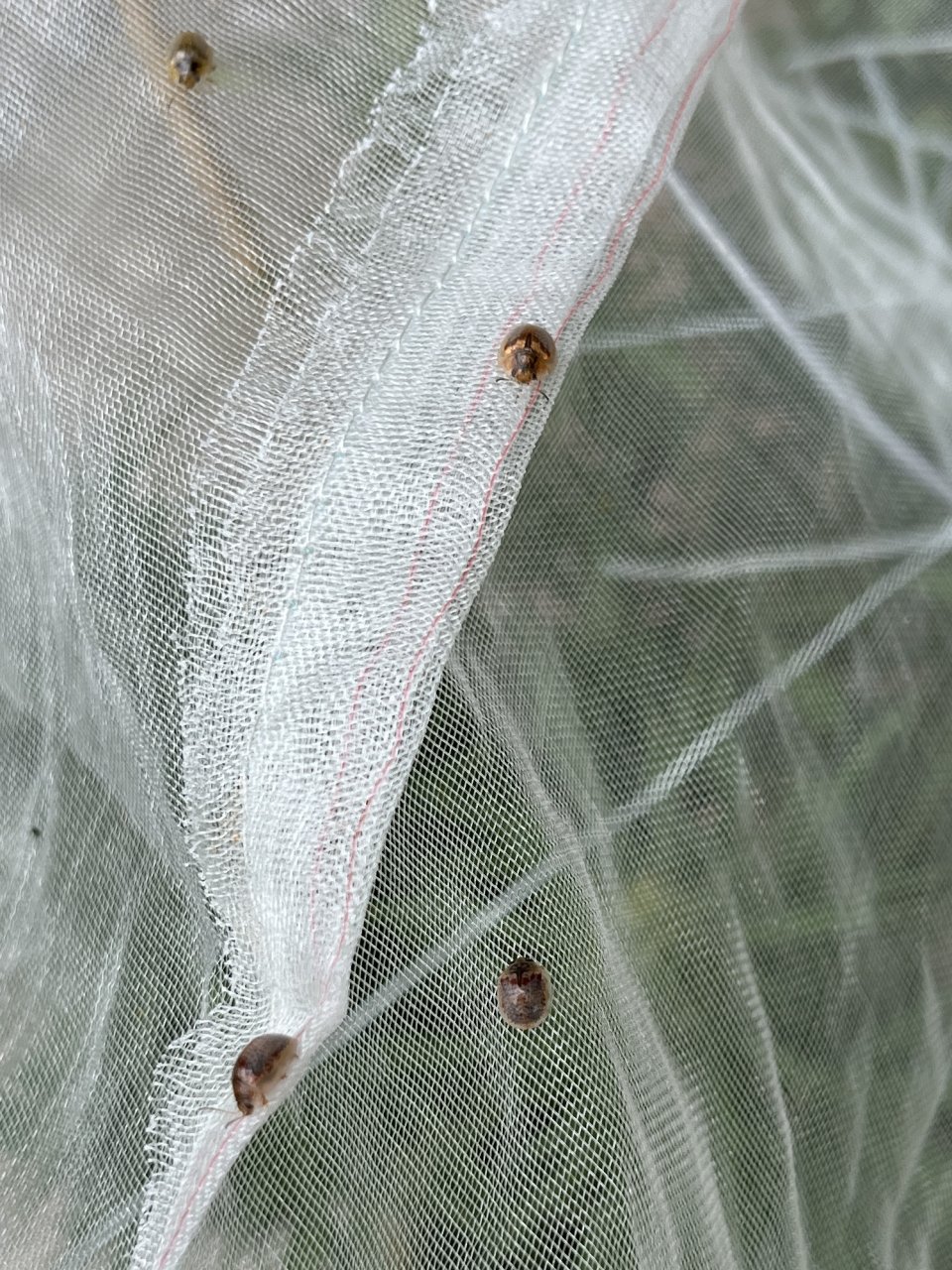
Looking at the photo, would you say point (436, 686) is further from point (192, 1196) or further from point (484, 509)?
point (192, 1196)

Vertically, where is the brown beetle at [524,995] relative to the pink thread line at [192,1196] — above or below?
above

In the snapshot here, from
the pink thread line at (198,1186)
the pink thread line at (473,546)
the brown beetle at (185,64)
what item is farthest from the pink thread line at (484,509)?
the brown beetle at (185,64)

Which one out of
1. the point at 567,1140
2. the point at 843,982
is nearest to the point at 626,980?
the point at 567,1140

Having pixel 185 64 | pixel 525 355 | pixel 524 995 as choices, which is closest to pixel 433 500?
pixel 525 355

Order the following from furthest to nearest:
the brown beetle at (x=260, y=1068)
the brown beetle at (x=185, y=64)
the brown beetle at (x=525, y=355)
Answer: the brown beetle at (x=185, y=64) → the brown beetle at (x=525, y=355) → the brown beetle at (x=260, y=1068)

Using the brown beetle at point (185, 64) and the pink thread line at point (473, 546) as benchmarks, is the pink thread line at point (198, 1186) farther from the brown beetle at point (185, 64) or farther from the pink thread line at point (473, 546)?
the brown beetle at point (185, 64)

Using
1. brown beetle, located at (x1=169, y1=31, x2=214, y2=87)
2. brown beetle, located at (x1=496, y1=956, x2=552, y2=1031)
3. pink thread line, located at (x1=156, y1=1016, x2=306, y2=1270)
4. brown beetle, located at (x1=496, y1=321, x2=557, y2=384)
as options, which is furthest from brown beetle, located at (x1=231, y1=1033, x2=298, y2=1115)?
brown beetle, located at (x1=169, y1=31, x2=214, y2=87)

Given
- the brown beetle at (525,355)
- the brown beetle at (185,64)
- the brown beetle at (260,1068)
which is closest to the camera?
the brown beetle at (260,1068)

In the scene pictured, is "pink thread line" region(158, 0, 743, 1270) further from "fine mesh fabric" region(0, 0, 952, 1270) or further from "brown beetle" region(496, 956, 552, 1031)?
"brown beetle" region(496, 956, 552, 1031)
